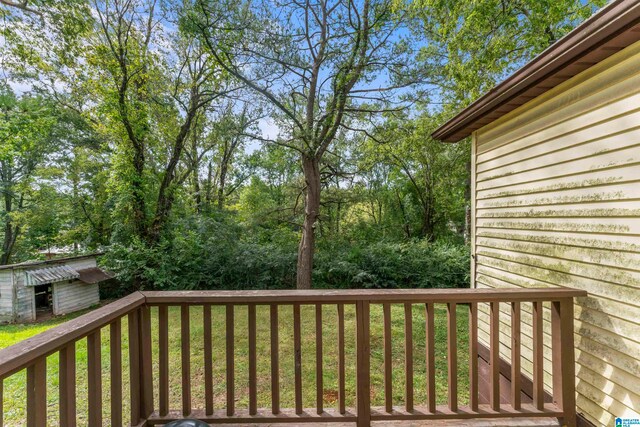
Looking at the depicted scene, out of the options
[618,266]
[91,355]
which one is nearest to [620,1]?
[618,266]

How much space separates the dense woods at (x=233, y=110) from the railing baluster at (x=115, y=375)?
5592 millimetres

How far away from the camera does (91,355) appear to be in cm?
146

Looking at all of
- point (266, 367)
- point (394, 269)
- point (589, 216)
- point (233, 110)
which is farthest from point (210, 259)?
point (589, 216)

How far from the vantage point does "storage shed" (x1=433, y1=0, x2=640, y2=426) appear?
162 cm

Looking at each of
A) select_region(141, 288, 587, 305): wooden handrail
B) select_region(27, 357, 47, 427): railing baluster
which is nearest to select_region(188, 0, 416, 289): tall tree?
select_region(141, 288, 587, 305): wooden handrail

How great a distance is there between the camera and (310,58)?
6809 millimetres

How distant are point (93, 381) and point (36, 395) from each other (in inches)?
12.7

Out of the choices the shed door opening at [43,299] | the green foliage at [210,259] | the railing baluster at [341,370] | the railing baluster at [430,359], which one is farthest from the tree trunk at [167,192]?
the railing baluster at [430,359]

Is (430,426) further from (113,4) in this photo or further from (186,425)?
(113,4)

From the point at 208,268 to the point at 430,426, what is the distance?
744 centimetres

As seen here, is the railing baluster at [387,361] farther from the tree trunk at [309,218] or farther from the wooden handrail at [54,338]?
the tree trunk at [309,218]

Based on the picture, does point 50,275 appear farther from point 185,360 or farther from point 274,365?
point 274,365

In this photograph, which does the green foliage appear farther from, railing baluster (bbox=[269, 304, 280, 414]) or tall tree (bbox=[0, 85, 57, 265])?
railing baluster (bbox=[269, 304, 280, 414])

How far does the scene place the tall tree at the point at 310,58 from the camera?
236 inches
